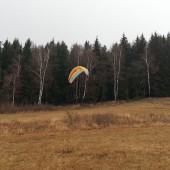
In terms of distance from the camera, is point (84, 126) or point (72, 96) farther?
point (72, 96)

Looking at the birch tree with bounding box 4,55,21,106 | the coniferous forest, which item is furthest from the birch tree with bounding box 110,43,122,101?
the birch tree with bounding box 4,55,21,106

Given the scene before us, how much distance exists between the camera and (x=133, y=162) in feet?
28.5

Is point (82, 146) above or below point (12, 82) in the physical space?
below

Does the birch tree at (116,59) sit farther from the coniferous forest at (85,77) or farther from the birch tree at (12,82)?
the birch tree at (12,82)

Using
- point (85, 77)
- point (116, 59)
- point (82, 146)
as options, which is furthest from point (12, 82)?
point (82, 146)

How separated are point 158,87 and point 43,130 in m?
33.9

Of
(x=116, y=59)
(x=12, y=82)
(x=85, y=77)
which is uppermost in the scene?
(x=116, y=59)

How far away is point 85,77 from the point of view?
44000 mm

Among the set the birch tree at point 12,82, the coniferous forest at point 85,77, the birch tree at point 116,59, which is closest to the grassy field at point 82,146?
the birch tree at point 12,82

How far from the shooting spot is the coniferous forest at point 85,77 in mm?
42625

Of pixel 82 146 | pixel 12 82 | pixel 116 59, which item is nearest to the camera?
pixel 82 146

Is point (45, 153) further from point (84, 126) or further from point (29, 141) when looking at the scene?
point (84, 126)

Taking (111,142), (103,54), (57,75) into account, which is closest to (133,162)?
(111,142)

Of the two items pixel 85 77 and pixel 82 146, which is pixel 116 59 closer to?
pixel 85 77
